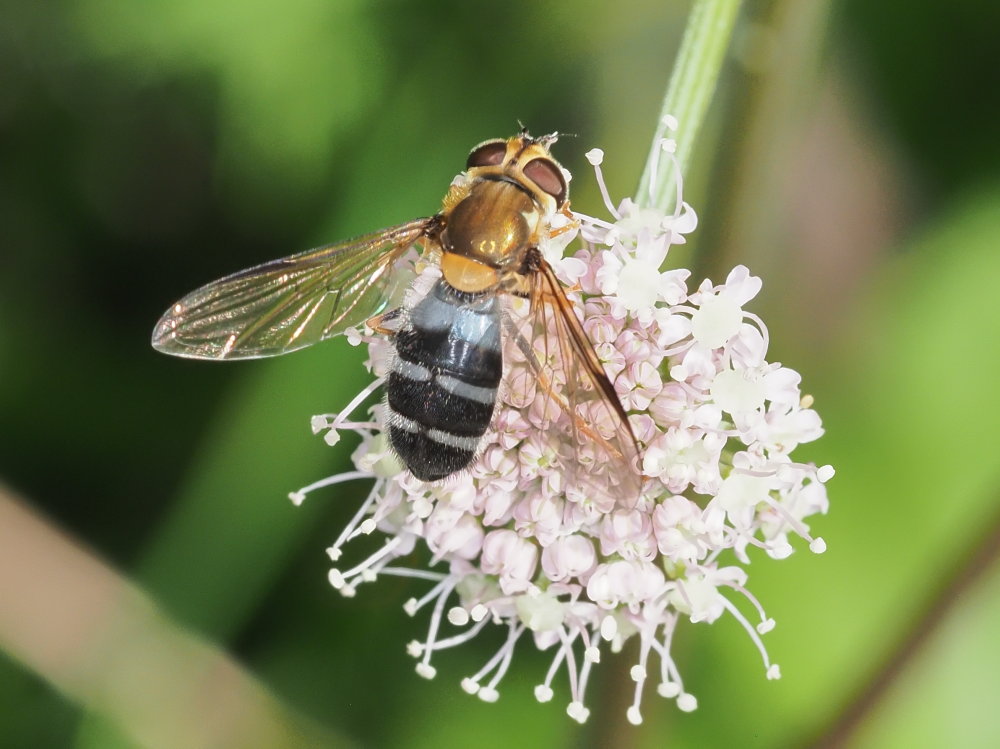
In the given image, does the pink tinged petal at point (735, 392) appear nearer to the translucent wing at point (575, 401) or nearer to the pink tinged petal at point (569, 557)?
the translucent wing at point (575, 401)

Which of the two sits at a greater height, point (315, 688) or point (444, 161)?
point (444, 161)

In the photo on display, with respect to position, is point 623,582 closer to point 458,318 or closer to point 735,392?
point 735,392

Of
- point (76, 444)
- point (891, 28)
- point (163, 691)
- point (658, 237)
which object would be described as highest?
point (891, 28)

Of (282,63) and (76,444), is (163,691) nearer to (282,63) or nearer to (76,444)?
(76,444)

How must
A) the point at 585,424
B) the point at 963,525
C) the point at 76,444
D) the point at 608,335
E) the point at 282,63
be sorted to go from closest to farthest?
the point at 585,424
the point at 608,335
the point at 963,525
the point at 282,63
the point at 76,444

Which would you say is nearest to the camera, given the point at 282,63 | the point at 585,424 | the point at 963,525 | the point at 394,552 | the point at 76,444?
the point at 585,424

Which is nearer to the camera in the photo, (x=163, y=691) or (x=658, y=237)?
(x=658, y=237)

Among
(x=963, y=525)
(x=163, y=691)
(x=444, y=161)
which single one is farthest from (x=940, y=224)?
(x=163, y=691)

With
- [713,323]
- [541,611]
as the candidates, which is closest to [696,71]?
[713,323]
